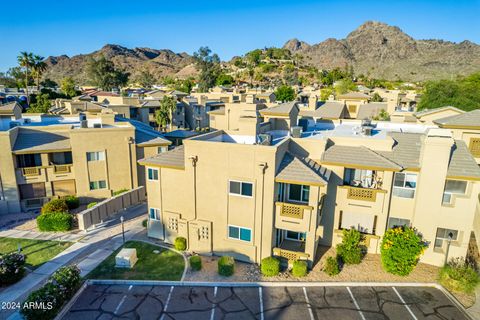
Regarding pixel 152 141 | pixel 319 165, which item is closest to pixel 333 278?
pixel 319 165

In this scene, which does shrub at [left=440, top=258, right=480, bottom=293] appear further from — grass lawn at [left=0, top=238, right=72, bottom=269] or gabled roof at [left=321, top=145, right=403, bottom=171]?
grass lawn at [left=0, top=238, right=72, bottom=269]

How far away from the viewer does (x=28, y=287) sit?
18156 mm

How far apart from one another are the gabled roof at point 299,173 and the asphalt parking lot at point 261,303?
22.2ft

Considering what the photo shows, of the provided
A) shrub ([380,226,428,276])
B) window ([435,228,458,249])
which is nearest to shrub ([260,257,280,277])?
shrub ([380,226,428,276])

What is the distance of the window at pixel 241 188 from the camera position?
19750 millimetres

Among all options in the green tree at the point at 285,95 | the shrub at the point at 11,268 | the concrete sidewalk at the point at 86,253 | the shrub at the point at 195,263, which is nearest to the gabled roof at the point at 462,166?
the shrub at the point at 195,263

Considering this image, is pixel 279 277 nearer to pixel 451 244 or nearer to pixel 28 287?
pixel 451 244

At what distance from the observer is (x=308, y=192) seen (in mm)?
20297

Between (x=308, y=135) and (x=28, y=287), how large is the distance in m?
23.6

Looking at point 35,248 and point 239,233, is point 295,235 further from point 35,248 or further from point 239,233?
point 35,248

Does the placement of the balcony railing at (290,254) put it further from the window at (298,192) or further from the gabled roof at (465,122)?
the gabled roof at (465,122)

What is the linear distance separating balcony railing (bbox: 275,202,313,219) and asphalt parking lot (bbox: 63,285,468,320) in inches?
177

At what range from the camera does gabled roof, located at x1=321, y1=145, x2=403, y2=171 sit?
66.9ft

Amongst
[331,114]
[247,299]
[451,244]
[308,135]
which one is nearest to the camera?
[247,299]
